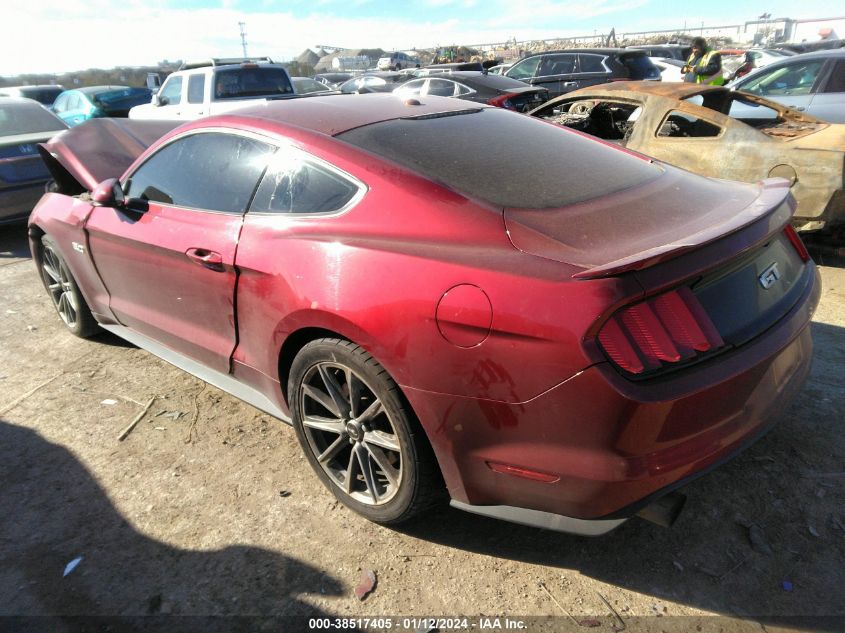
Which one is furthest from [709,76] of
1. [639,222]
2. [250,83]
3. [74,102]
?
[74,102]

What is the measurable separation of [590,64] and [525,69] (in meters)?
2.20

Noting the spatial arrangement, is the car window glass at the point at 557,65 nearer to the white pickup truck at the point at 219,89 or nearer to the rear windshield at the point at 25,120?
the white pickup truck at the point at 219,89

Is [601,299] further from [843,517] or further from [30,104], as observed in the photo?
[30,104]

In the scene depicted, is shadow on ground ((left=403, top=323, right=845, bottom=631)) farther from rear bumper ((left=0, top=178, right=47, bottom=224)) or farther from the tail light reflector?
rear bumper ((left=0, top=178, right=47, bottom=224))

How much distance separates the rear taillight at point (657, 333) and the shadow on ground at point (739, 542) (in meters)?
0.67

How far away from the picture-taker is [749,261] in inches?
84.9

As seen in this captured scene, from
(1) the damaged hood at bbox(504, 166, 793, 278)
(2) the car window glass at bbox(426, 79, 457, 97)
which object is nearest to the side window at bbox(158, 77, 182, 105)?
(2) the car window glass at bbox(426, 79, 457, 97)

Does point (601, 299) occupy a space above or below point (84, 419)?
above

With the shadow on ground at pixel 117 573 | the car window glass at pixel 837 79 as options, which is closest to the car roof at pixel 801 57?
the car window glass at pixel 837 79

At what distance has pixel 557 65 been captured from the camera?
14.1 m

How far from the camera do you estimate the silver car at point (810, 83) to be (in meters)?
7.58

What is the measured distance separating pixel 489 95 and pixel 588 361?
1026cm

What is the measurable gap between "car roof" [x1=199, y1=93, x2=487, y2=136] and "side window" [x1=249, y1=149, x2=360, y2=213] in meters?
0.18

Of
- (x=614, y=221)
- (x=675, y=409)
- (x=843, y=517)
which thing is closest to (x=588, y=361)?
(x=675, y=409)
